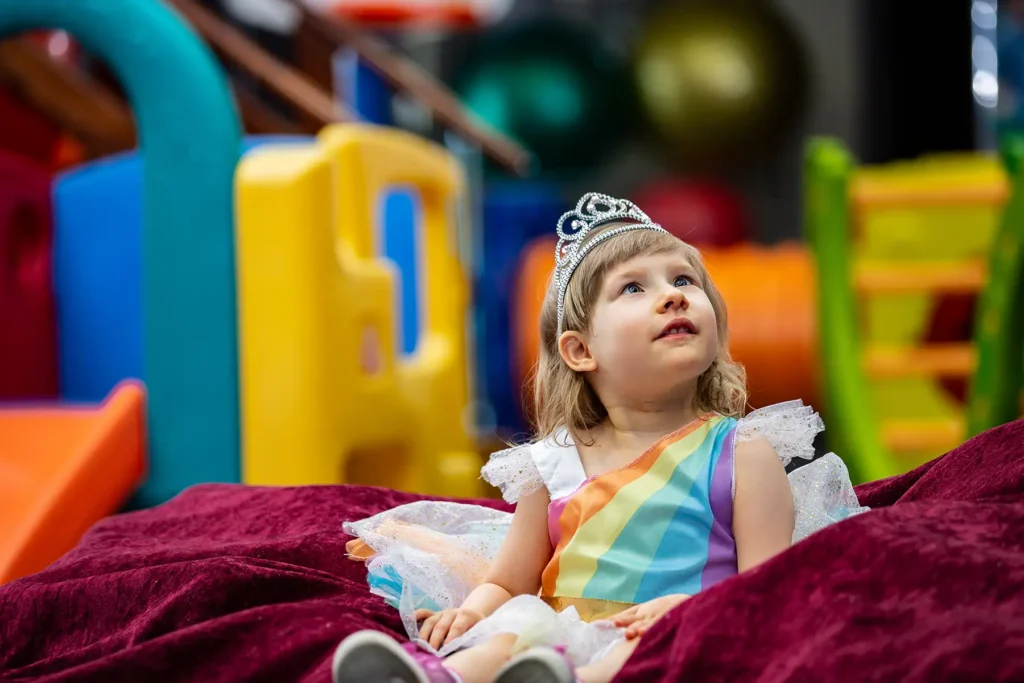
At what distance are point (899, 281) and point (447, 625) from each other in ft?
7.78

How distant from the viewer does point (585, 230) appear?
54.9 inches

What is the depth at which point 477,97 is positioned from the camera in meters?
6.20

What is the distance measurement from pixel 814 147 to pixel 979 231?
527mm

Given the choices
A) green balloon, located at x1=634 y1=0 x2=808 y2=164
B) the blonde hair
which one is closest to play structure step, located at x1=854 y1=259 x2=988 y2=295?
the blonde hair

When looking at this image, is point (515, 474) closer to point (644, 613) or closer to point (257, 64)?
point (644, 613)

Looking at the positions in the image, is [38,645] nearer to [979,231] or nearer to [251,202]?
[251,202]

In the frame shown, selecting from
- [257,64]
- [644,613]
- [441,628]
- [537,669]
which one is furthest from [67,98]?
[537,669]

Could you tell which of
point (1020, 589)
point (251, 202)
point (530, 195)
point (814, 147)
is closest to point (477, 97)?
point (530, 195)

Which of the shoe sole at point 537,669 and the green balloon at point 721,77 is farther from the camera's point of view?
the green balloon at point 721,77

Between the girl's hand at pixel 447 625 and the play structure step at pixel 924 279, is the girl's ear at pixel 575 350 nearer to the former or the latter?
the girl's hand at pixel 447 625

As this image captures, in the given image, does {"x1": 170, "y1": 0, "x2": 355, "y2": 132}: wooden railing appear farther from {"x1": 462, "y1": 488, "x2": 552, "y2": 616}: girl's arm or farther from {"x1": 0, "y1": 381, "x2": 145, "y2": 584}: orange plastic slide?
{"x1": 462, "y1": 488, "x2": 552, "y2": 616}: girl's arm

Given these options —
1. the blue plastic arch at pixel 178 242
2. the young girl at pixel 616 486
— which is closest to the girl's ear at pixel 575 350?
the young girl at pixel 616 486

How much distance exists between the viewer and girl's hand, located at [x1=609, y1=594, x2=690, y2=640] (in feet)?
3.73

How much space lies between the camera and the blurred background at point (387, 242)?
2.32m
